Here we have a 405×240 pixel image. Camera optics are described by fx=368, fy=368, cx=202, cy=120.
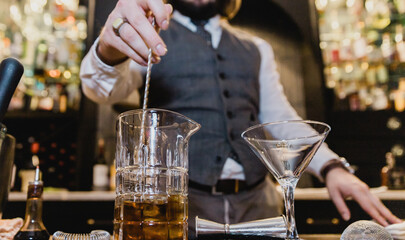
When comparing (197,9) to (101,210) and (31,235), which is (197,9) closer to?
(31,235)

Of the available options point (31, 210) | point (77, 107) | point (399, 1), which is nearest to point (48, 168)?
point (77, 107)

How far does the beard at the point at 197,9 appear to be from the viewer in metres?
1.41

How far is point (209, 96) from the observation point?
4.37 feet

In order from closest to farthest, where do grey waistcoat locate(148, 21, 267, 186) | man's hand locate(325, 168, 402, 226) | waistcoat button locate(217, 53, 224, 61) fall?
man's hand locate(325, 168, 402, 226), grey waistcoat locate(148, 21, 267, 186), waistcoat button locate(217, 53, 224, 61)

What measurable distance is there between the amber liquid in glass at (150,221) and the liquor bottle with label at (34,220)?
180 millimetres

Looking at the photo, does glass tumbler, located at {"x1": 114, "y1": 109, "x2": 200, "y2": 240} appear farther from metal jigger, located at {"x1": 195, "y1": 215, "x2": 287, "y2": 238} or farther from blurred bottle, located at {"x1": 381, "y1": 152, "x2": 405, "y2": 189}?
blurred bottle, located at {"x1": 381, "y1": 152, "x2": 405, "y2": 189}

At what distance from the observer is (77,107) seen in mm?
2682

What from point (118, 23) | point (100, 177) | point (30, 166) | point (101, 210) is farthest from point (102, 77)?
point (30, 166)

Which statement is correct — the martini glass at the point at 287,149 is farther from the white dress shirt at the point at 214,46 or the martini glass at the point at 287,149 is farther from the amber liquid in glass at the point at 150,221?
the white dress shirt at the point at 214,46

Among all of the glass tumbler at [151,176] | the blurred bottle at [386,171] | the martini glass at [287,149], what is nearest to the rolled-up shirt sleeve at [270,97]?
the martini glass at [287,149]

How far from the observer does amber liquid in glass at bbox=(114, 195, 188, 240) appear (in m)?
0.52

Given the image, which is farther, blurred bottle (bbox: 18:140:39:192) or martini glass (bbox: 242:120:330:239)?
A: blurred bottle (bbox: 18:140:39:192)

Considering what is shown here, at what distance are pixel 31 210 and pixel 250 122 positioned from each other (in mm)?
888

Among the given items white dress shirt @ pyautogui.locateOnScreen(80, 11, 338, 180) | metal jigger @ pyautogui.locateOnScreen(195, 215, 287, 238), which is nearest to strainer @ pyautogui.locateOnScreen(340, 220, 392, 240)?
metal jigger @ pyautogui.locateOnScreen(195, 215, 287, 238)
